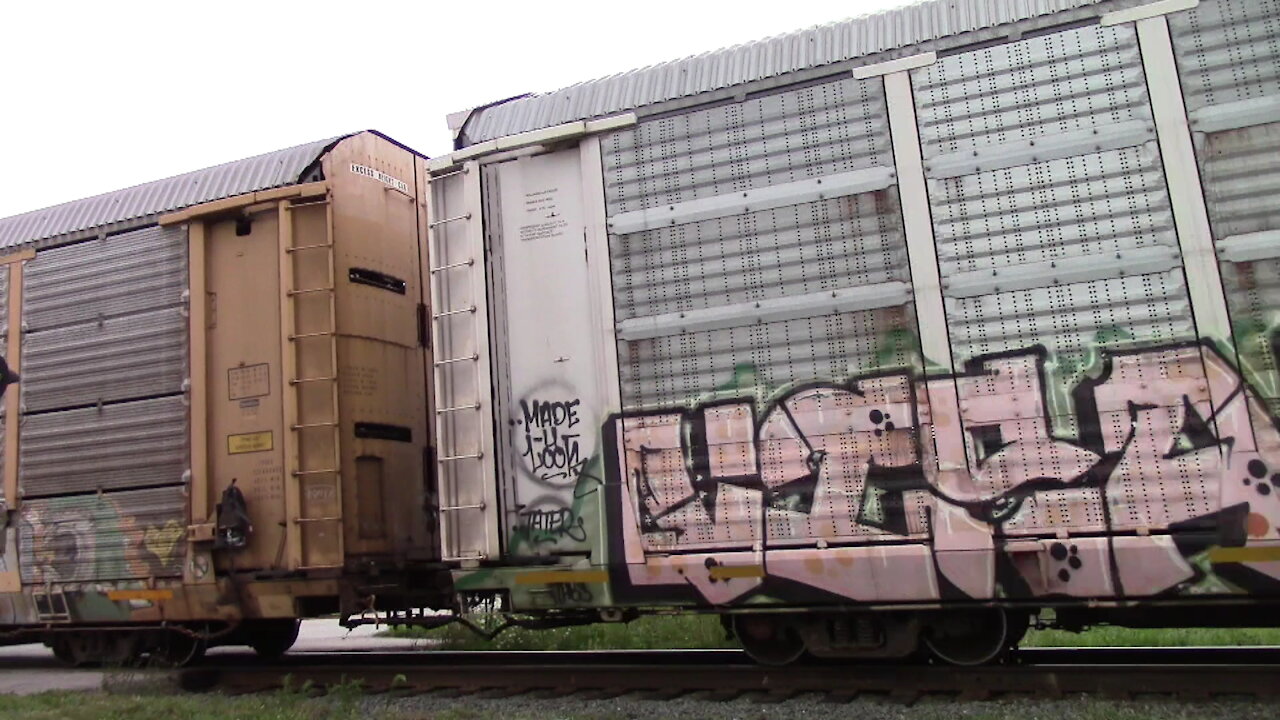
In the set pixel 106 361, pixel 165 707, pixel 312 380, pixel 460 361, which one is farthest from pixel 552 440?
pixel 106 361

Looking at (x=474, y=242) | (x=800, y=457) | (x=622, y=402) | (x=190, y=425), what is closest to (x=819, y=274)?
(x=800, y=457)

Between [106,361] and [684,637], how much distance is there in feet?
20.3

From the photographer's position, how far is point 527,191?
6.87 meters

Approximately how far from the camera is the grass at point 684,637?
7.99 metres

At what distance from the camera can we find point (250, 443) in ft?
24.6

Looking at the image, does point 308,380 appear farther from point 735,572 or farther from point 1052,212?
point 1052,212

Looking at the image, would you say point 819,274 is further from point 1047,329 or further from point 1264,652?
point 1264,652

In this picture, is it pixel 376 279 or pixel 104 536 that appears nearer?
pixel 104 536

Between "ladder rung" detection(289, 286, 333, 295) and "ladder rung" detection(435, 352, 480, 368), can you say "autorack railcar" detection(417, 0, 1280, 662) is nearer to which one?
"ladder rung" detection(435, 352, 480, 368)

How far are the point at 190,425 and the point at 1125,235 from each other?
24.0 ft

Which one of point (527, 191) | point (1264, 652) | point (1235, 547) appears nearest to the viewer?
point (1235, 547)

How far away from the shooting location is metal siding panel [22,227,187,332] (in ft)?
26.2

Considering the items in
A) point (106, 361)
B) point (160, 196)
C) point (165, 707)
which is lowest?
point (165, 707)

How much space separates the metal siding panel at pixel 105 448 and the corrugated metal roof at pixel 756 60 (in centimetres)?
367
